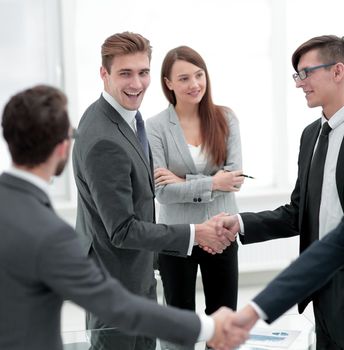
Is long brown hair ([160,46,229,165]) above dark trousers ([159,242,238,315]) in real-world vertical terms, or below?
above

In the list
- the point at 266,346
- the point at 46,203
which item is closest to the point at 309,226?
the point at 266,346

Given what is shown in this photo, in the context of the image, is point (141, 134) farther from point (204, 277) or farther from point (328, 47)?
point (204, 277)

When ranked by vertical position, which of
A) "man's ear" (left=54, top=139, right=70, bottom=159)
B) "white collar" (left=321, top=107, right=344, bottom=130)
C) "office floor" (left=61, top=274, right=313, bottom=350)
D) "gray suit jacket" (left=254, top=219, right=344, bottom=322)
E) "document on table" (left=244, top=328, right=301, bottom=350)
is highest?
"man's ear" (left=54, top=139, right=70, bottom=159)

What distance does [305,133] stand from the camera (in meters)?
2.91

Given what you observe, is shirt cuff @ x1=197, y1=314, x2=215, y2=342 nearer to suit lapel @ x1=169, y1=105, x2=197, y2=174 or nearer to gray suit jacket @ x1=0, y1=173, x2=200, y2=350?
gray suit jacket @ x1=0, y1=173, x2=200, y2=350

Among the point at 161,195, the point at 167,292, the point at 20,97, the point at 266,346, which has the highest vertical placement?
the point at 20,97

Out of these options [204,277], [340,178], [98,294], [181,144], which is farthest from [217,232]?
[98,294]

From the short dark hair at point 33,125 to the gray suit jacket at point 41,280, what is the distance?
0.08m

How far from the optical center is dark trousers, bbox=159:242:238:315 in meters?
3.59

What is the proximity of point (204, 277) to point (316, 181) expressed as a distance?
1.18 m

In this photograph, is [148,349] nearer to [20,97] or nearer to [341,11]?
[20,97]

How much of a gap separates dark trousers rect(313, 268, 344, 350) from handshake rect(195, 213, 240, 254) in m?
0.60

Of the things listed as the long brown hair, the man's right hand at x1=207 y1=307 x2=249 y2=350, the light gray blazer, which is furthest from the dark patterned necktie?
the long brown hair

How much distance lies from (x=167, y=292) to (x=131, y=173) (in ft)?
3.68
